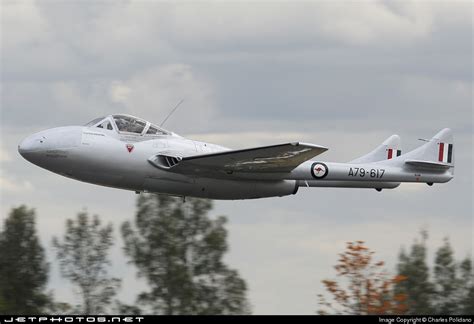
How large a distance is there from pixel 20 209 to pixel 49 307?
374 inches

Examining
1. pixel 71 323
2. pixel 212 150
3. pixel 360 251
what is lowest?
pixel 71 323

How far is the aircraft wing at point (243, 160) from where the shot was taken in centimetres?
3772

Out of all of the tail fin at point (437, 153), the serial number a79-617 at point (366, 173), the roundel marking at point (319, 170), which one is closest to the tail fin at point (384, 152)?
the tail fin at point (437, 153)

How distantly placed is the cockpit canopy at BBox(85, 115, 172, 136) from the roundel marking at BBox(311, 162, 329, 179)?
5955 millimetres

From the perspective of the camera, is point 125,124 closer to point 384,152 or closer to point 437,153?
point 384,152

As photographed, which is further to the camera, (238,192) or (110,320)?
(238,192)

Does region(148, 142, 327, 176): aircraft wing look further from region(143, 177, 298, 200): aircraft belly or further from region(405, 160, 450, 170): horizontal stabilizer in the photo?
region(405, 160, 450, 170): horizontal stabilizer

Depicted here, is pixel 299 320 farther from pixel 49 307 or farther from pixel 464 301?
pixel 49 307

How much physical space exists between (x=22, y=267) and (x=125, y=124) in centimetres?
3893

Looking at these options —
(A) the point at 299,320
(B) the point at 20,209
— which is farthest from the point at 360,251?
(B) the point at 20,209

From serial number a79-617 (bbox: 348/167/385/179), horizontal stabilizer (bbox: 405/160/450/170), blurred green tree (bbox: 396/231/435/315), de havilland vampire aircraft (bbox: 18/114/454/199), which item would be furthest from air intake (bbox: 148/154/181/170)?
blurred green tree (bbox: 396/231/435/315)

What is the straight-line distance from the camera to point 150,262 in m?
67.1

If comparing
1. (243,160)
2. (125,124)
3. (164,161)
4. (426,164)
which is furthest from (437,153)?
(125,124)

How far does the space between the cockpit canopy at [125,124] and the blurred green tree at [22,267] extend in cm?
3353
